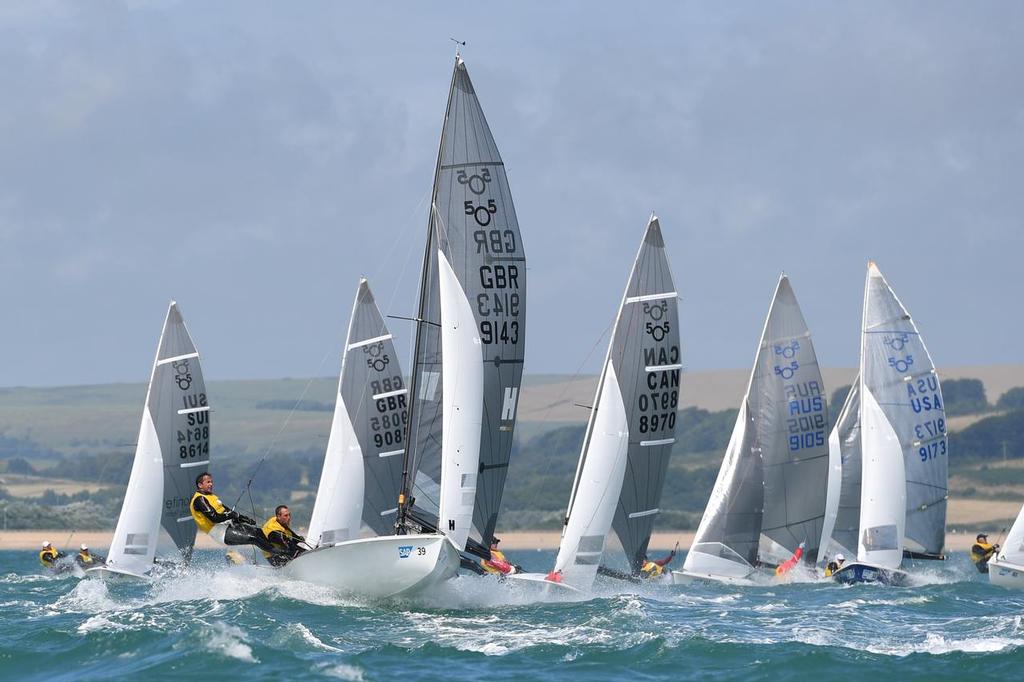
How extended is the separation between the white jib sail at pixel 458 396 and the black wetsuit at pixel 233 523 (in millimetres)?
3153

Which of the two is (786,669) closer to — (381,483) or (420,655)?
(420,655)

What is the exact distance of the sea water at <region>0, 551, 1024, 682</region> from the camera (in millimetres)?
20703

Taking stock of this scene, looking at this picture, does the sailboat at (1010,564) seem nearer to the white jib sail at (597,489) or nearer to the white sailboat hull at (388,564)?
the white jib sail at (597,489)

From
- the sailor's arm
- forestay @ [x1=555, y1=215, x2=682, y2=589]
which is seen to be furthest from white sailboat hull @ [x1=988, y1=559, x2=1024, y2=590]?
the sailor's arm

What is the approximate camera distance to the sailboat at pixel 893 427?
38.9 metres

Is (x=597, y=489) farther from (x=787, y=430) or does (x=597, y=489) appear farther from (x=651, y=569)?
(x=787, y=430)

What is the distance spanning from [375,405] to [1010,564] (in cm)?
1552

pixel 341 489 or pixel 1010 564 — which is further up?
pixel 341 489

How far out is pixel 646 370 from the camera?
1250 inches

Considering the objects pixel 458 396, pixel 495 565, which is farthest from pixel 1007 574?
pixel 458 396

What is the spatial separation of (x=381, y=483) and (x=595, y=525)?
7.67 metres

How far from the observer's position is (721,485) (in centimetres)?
3834

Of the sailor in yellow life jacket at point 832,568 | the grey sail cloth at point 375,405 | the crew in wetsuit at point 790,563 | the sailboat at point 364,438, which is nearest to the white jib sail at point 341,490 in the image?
the sailboat at point 364,438

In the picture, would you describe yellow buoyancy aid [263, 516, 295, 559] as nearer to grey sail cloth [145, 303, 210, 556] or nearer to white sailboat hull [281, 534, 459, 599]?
white sailboat hull [281, 534, 459, 599]
